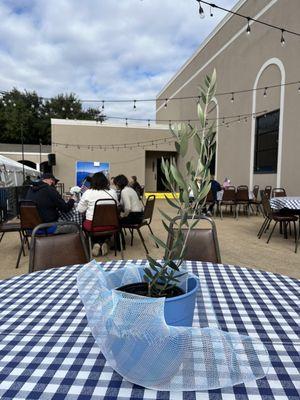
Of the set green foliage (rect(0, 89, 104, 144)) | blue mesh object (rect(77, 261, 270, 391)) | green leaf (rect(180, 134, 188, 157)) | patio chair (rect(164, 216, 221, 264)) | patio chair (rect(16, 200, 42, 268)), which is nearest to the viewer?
blue mesh object (rect(77, 261, 270, 391))

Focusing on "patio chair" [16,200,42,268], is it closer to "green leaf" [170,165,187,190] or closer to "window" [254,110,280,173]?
"green leaf" [170,165,187,190]

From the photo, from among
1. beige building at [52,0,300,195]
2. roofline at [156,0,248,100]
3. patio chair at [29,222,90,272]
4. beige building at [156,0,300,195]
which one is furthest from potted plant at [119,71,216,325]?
roofline at [156,0,248,100]

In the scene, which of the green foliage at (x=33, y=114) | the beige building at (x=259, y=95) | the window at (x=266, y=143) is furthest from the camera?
the green foliage at (x=33, y=114)

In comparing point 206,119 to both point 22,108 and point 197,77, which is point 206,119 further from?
point 22,108

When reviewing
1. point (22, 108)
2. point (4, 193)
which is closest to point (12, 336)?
point (4, 193)

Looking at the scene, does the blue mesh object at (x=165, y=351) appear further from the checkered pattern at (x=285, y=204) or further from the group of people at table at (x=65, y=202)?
the checkered pattern at (x=285, y=204)

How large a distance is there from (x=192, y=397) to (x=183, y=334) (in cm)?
11

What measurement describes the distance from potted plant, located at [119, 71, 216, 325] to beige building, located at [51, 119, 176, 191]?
13513 millimetres

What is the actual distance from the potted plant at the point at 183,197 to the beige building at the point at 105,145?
13.5 m

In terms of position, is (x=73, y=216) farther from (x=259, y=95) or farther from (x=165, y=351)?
(x=259, y=95)

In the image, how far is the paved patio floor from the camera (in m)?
A: 3.47

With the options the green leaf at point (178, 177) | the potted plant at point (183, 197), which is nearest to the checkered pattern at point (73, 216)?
the potted plant at point (183, 197)

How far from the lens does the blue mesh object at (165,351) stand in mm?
581

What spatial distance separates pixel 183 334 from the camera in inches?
23.4
